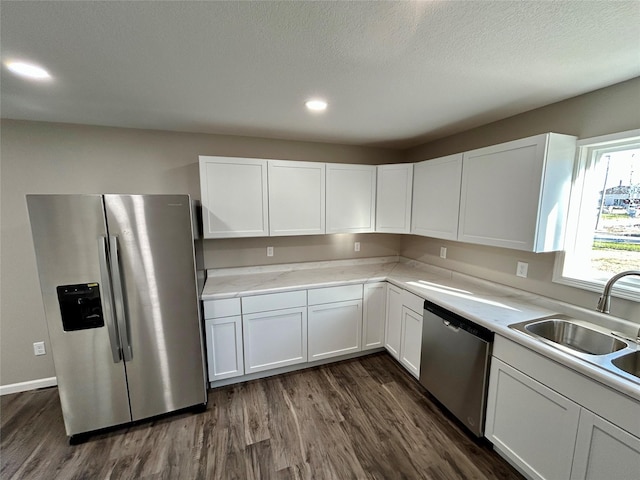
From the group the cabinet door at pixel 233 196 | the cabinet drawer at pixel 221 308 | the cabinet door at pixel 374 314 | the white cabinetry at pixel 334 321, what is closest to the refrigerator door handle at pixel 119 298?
the cabinet drawer at pixel 221 308

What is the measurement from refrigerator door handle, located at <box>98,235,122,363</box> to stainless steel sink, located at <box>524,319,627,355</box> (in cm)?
267

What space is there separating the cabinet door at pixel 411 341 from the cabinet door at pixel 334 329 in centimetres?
45

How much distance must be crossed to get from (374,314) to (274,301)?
1.09 meters

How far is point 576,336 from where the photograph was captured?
1.66m

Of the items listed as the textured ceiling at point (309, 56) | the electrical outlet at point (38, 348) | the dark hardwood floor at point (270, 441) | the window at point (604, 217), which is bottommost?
the dark hardwood floor at point (270, 441)

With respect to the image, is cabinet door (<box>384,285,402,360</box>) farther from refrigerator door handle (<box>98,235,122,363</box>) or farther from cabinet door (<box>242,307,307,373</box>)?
refrigerator door handle (<box>98,235,122,363</box>)

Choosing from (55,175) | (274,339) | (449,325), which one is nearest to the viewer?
(449,325)

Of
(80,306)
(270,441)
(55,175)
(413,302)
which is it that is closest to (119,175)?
(55,175)

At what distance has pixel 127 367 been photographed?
1880mm

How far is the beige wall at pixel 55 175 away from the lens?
2.16 metres

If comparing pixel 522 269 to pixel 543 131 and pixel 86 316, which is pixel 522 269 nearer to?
pixel 543 131

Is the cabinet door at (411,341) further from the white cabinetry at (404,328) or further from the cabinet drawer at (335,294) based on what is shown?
the cabinet drawer at (335,294)

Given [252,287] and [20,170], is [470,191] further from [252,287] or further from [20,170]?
[20,170]

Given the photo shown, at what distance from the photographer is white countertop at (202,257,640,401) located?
141 cm
